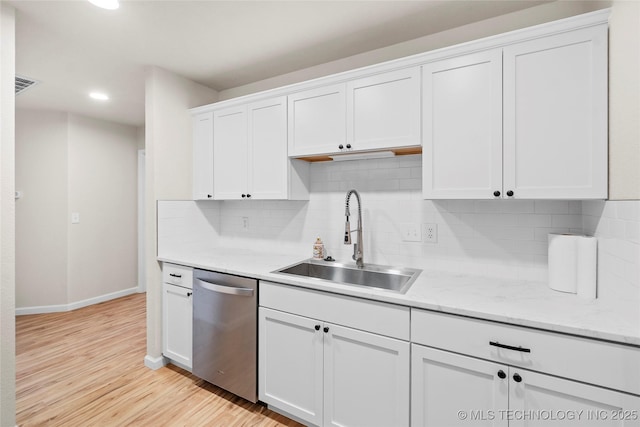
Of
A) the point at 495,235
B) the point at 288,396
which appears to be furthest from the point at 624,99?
the point at 288,396

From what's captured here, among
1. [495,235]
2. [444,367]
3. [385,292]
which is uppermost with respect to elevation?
[495,235]

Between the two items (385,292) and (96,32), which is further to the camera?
(96,32)

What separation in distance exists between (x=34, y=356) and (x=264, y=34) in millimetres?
3467

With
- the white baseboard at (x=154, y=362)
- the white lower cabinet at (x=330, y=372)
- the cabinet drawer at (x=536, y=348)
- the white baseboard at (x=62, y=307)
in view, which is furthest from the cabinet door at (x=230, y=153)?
the white baseboard at (x=62, y=307)

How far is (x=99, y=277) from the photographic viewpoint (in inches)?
160

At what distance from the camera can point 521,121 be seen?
1.48 meters

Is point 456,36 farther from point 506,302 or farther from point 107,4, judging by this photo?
point 107,4

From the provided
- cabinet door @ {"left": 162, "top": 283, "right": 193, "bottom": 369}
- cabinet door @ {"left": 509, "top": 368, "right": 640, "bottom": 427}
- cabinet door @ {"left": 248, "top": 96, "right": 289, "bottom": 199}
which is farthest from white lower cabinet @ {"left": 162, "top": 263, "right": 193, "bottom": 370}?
cabinet door @ {"left": 509, "top": 368, "right": 640, "bottom": 427}

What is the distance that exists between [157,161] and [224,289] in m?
1.27

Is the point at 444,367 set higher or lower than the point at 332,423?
higher

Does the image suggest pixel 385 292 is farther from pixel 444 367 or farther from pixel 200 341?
pixel 200 341

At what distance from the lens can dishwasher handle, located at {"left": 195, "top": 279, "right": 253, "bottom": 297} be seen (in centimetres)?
191

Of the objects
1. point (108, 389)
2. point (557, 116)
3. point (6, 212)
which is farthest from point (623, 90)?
point (108, 389)

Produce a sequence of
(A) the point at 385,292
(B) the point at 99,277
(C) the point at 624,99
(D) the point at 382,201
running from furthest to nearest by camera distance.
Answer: (B) the point at 99,277 → (D) the point at 382,201 → (A) the point at 385,292 → (C) the point at 624,99
